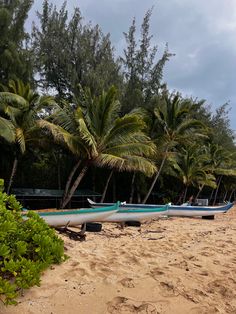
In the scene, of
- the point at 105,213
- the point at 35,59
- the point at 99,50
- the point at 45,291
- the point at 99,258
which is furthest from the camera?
the point at 99,50

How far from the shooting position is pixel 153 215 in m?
13.5

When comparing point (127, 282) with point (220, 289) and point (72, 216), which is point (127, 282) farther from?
point (72, 216)

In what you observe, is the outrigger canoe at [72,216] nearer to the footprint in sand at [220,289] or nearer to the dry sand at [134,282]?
the dry sand at [134,282]

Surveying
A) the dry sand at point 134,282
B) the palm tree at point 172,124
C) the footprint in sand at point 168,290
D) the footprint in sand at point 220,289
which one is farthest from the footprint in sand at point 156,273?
the palm tree at point 172,124

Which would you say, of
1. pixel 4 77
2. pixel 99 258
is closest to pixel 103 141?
pixel 4 77

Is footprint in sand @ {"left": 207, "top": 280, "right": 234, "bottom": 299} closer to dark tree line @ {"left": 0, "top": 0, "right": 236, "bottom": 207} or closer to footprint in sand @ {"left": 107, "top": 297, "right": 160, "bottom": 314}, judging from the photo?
footprint in sand @ {"left": 107, "top": 297, "right": 160, "bottom": 314}

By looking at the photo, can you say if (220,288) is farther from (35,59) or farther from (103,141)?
(35,59)

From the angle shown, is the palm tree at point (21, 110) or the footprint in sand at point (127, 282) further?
the palm tree at point (21, 110)

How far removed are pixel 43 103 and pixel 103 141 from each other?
3.23m

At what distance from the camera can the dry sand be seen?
168 inches

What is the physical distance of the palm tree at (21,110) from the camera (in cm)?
1390

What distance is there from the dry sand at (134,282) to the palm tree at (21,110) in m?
7.94

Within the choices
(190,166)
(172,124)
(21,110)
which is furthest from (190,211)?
(21,110)

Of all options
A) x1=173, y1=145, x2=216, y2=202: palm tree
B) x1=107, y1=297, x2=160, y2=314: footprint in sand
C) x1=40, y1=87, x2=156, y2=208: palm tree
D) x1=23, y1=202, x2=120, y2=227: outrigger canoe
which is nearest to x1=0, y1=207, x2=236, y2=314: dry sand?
x1=107, y1=297, x2=160, y2=314: footprint in sand
